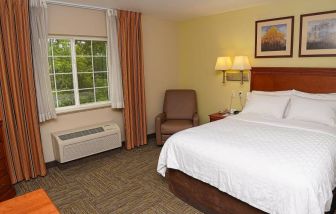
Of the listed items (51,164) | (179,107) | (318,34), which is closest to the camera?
(318,34)

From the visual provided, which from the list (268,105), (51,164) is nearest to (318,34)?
(268,105)

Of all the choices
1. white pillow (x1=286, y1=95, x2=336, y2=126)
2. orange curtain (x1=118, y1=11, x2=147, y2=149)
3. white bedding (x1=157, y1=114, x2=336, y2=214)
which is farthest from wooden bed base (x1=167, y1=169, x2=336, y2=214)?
orange curtain (x1=118, y1=11, x2=147, y2=149)

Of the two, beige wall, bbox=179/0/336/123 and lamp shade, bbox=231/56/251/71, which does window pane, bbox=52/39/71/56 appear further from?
lamp shade, bbox=231/56/251/71

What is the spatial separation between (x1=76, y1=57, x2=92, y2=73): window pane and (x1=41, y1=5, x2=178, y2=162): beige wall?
395 millimetres

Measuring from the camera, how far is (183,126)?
4.12m

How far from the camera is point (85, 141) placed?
3662 mm

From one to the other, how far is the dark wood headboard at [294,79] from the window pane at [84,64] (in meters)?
2.71

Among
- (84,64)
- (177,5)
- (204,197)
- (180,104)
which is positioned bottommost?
(204,197)

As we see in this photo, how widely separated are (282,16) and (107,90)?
10.1 ft

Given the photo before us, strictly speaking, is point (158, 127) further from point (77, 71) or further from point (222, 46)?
point (222, 46)

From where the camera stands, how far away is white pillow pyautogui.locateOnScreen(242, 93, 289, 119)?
3158mm

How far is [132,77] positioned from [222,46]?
1729mm

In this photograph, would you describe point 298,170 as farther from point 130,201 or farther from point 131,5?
point 131,5

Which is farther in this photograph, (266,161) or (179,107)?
(179,107)
